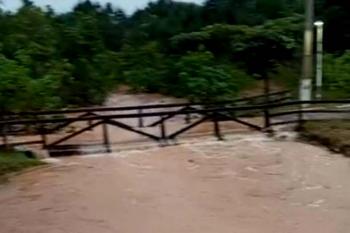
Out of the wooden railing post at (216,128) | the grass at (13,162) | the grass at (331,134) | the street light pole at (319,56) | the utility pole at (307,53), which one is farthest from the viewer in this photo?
the street light pole at (319,56)

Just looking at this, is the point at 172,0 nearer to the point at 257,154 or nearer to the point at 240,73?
the point at 240,73

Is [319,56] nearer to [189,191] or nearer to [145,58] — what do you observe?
[189,191]

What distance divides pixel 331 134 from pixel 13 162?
610 cm

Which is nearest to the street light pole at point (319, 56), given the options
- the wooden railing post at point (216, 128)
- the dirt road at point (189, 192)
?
the wooden railing post at point (216, 128)

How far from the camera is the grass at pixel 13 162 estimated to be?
11922 millimetres

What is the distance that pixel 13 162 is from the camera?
12.2 meters

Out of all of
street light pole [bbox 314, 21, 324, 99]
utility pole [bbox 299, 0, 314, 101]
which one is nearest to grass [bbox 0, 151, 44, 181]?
utility pole [bbox 299, 0, 314, 101]

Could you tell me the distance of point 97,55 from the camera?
96.4 ft

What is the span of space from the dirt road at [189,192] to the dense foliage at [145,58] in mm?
6705

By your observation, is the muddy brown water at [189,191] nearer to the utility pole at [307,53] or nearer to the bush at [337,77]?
the utility pole at [307,53]

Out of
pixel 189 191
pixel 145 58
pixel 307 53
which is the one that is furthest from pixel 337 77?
pixel 189 191

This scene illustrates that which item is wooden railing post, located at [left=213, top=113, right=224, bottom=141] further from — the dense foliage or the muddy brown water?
the dense foliage

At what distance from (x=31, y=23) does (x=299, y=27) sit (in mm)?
10333

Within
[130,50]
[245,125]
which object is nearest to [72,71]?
[130,50]
